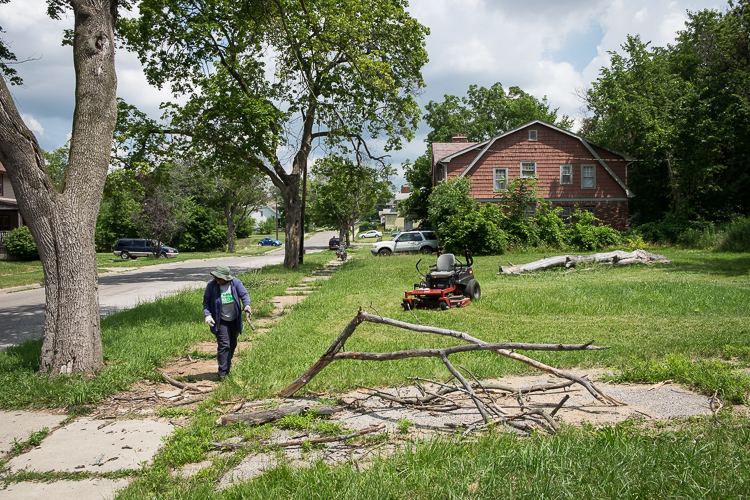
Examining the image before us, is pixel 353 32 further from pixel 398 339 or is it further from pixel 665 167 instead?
pixel 665 167

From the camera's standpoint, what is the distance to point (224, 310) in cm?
732

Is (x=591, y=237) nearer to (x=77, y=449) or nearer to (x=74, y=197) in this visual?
(x=74, y=197)

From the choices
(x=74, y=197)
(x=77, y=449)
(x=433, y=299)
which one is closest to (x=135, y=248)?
(x=433, y=299)

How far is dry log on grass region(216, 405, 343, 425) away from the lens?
534 centimetres

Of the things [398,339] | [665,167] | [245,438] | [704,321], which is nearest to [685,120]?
[665,167]

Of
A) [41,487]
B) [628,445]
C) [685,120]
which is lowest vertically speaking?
[41,487]

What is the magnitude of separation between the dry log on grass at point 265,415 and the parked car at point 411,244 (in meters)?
28.6

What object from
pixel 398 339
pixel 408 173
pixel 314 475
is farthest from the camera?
pixel 408 173

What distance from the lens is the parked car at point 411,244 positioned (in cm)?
3416

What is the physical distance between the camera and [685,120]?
97.5 feet

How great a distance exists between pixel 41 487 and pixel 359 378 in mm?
3551

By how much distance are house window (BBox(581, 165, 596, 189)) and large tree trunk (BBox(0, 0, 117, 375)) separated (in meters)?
30.2

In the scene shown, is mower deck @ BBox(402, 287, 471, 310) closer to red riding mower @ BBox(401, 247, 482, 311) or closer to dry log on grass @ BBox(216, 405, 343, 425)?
→ red riding mower @ BBox(401, 247, 482, 311)

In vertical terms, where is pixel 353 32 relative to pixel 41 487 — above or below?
above
